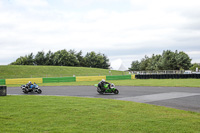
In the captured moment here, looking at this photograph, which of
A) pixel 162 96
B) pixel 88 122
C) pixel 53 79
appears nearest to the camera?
pixel 88 122

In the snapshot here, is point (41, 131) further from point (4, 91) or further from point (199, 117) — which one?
point (4, 91)

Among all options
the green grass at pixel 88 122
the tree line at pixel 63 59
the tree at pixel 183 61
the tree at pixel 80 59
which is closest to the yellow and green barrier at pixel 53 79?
the green grass at pixel 88 122

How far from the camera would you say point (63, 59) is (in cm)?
10762

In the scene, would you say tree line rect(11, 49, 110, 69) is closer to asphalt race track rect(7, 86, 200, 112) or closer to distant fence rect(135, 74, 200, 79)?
distant fence rect(135, 74, 200, 79)

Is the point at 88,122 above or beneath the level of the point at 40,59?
beneath

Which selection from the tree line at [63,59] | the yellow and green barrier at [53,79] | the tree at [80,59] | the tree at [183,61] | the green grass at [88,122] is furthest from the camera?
the tree at [80,59]

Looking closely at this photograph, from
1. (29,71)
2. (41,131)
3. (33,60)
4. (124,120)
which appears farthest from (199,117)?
(33,60)

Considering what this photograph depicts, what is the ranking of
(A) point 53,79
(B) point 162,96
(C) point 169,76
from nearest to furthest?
(B) point 162,96 → (C) point 169,76 → (A) point 53,79

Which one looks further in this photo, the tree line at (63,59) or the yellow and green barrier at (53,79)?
the tree line at (63,59)

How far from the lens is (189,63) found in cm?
9206

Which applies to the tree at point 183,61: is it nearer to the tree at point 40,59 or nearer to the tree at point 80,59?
the tree at point 80,59

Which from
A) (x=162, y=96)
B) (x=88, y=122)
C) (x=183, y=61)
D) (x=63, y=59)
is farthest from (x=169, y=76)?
(x=63, y=59)

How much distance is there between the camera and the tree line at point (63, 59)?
108m

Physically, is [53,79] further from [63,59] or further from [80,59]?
[80,59]
